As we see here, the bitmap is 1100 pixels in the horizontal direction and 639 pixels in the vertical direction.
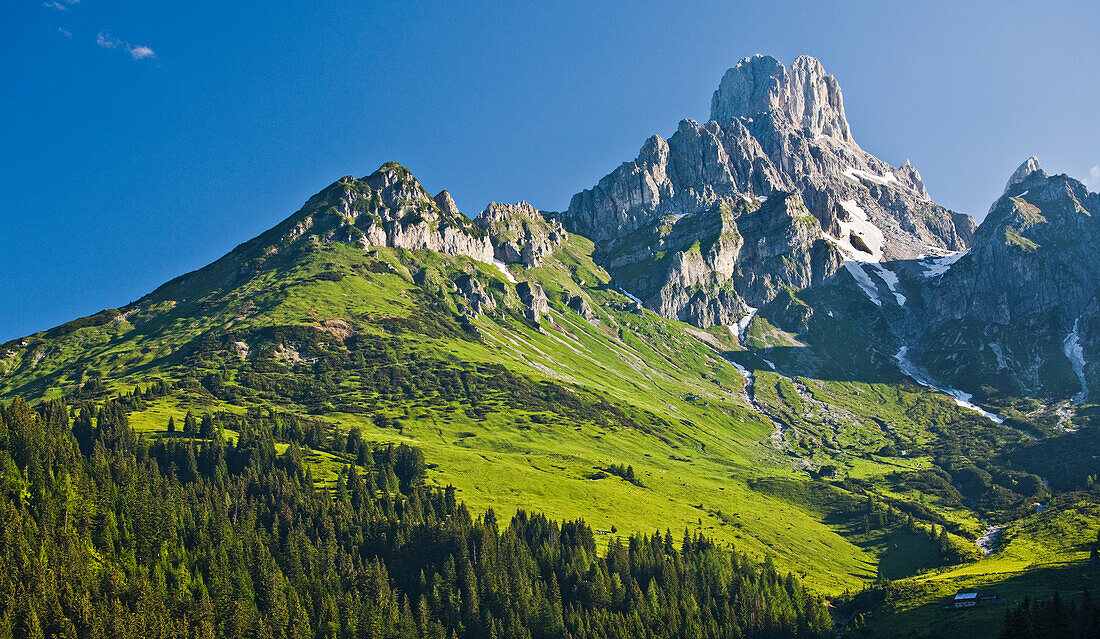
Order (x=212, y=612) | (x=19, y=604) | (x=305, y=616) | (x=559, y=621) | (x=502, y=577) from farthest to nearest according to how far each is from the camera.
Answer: (x=502, y=577)
(x=559, y=621)
(x=305, y=616)
(x=212, y=612)
(x=19, y=604)

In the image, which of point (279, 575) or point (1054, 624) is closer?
point (1054, 624)

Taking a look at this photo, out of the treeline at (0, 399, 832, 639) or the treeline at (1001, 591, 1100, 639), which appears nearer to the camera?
the treeline at (1001, 591, 1100, 639)

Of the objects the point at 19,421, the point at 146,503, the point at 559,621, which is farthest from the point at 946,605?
the point at 19,421

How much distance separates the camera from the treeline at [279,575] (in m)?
140

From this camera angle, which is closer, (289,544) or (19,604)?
(19,604)

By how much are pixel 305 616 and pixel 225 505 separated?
41545mm

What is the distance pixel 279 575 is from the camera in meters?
165

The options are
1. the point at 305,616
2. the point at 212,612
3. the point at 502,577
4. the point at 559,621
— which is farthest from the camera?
the point at 502,577

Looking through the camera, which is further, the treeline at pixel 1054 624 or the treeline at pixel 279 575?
the treeline at pixel 279 575

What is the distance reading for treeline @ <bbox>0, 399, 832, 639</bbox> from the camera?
139750mm

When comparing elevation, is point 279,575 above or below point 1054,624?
below

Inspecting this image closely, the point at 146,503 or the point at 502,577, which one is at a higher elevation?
the point at 146,503

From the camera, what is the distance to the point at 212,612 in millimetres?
148250

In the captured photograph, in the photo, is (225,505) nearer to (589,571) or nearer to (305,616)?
(305,616)
